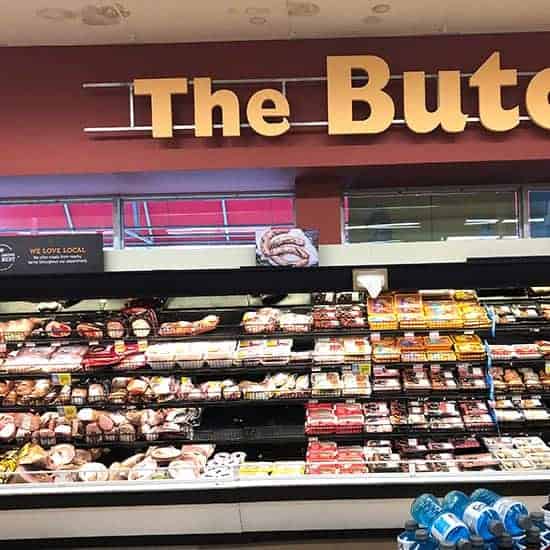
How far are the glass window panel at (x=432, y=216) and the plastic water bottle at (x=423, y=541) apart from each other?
319 cm

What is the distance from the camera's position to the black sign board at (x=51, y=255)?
145 inches

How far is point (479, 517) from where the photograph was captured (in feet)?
6.60

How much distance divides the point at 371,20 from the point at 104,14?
1.82 metres

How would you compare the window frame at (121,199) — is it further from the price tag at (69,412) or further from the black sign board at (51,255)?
the price tag at (69,412)

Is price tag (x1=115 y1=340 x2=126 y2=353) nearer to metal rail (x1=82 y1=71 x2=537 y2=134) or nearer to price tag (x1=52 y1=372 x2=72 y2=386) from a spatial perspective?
price tag (x1=52 y1=372 x2=72 y2=386)

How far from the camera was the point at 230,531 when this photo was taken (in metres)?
3.45

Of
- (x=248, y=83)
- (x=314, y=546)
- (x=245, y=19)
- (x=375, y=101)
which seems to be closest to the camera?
(x=314, y=546)

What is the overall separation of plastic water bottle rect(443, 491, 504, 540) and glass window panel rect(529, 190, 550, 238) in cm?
338

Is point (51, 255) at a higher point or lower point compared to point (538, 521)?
higher

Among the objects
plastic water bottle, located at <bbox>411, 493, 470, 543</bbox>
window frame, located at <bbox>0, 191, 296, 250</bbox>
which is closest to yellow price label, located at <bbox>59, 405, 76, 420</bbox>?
window frame, located at <bbox>0, 191, 296, 250</bbox>

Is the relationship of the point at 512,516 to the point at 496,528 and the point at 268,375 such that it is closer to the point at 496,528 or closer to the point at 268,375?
the point at 496,528

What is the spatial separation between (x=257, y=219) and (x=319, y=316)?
4.97 feet

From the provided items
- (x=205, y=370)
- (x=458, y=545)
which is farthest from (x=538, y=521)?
(x=205, y=370)

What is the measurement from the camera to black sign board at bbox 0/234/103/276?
368cm
